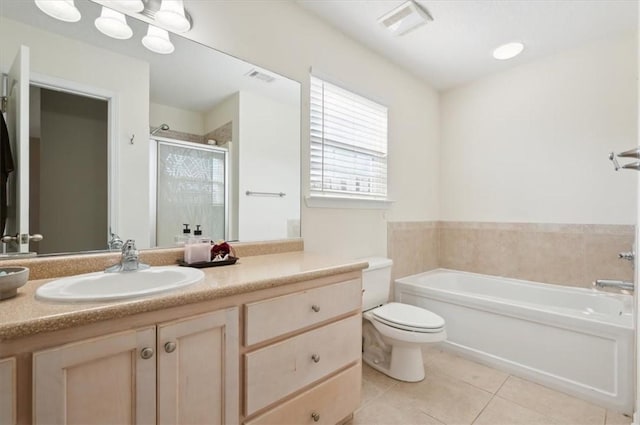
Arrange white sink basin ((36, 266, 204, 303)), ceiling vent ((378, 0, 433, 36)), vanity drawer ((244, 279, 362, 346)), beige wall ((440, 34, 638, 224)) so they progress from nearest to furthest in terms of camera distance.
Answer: white sink basin ((36, 266, 204, 303)), vanity drawer ((244, 279, 362, 346)), ceiling vent ((378, 0, 433, 36)), beige wall ((440, 34, 638, 224))

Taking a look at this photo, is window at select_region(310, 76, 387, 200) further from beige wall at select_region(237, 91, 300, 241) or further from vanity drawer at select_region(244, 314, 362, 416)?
vanity drawer at select_region(244, 314, 362, 416)

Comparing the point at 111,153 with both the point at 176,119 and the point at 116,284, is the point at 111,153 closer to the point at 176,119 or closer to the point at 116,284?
the point at 176,119

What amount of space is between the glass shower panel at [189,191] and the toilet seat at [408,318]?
1176 millimetres

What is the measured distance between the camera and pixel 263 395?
1.08m

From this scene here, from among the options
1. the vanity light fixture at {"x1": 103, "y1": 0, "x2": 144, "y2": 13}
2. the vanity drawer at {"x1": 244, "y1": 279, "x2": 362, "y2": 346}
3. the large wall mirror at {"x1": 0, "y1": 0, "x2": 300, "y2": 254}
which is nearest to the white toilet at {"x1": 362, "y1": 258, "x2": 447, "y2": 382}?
the vanity drawer at {"x1": 244, "y1": 279, "x2": 362, "y2": 346}

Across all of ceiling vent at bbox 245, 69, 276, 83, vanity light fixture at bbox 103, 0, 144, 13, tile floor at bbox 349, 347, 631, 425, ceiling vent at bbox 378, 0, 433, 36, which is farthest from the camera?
ceiling vent at bbox 378, 0, 433, 36

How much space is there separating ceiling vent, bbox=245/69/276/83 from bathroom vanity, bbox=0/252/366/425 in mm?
1095

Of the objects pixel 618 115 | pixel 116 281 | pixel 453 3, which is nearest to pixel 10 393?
pixel 116 281

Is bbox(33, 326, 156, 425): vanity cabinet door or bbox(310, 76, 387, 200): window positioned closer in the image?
bbox(33, 326, 156, 425): vanity cabinet door

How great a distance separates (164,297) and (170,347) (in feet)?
0.50

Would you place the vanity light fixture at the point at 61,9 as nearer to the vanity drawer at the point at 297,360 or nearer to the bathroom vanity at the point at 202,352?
the bathroom vanity at the point at 202,352

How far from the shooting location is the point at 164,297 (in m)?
0.84

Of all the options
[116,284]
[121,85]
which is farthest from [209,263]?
[121,85]

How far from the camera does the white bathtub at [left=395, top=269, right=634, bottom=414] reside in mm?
1672
